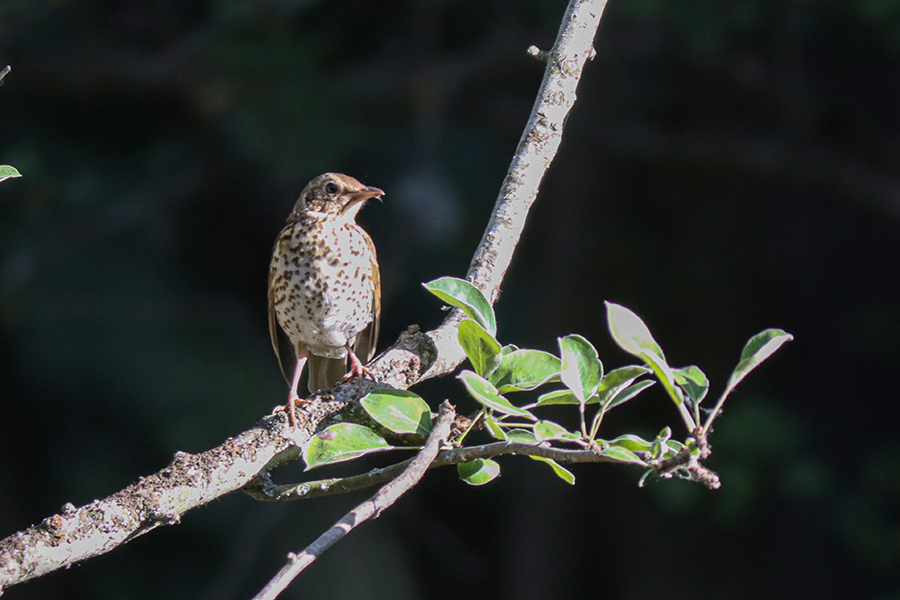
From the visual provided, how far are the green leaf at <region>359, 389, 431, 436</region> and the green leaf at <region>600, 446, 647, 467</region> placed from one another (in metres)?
0.26

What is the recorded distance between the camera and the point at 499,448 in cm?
104

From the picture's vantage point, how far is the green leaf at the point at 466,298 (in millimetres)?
1199

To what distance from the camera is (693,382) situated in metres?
1.08

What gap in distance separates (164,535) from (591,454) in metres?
4.93

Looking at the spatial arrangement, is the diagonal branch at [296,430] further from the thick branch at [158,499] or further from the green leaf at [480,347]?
the green leaf at [480,347]

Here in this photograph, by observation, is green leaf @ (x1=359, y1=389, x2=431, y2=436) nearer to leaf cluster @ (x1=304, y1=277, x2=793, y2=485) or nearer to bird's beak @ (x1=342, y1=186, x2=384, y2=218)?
leaf cluster @ (x1=304, y1=277, x2=793, y2=485)

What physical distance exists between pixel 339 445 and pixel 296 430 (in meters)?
0.18

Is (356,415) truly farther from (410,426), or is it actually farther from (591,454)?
(591,454)

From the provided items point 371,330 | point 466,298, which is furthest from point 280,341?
point 466,298

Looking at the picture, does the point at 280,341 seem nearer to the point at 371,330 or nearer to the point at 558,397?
the point at 371,330

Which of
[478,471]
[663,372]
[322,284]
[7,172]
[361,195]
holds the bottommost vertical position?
[322,284]

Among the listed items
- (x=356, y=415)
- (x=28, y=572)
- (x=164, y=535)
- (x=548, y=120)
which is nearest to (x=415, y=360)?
(x=356, y=415)

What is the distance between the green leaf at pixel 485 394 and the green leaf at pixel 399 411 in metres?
0.14

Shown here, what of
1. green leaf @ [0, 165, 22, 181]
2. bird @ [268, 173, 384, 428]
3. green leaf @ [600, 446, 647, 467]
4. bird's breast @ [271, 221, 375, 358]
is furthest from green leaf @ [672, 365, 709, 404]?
bird's breast @ [271, 221, 375, 358]
